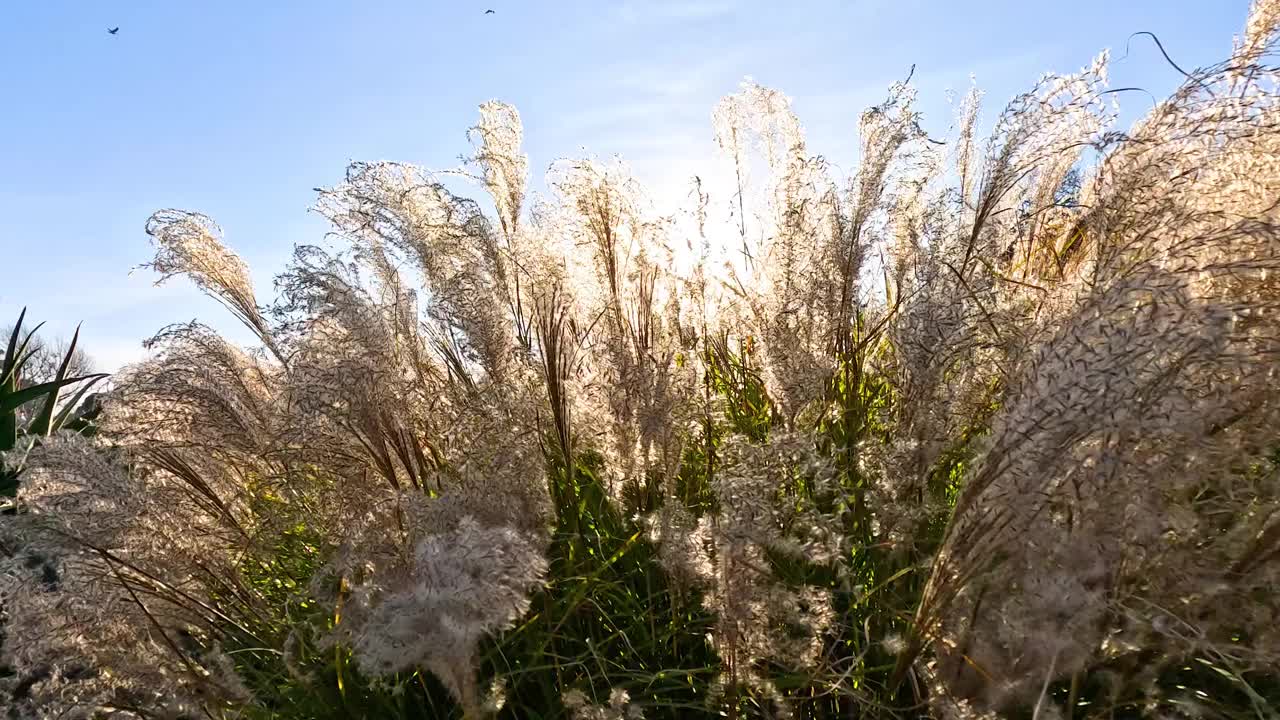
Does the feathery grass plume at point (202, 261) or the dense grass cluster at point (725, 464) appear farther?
the feathery grass plume at point (202, 261)

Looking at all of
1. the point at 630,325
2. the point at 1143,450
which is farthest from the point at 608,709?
the point at 630,325

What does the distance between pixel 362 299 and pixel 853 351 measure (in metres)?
1.45

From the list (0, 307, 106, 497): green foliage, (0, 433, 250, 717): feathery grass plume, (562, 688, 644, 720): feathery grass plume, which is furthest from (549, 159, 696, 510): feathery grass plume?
(0, 307, 106, 497): green foliage

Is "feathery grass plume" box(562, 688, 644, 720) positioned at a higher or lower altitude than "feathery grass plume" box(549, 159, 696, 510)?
lower

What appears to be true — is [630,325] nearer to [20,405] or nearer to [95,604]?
[95,604]

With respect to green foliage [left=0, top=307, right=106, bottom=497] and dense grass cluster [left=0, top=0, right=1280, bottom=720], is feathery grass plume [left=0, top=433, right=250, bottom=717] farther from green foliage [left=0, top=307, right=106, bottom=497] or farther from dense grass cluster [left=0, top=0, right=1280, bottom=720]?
green foliage [left=0, top=307, right=106, bottom=497]

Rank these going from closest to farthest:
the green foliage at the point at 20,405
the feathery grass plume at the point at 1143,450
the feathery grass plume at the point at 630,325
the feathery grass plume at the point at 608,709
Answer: the feathery grass plume at the point at 1143,450 → the feathery grass plume at the point at 608,709 → the feathery grass plume at the point at 630,325 → the green foliage at the point at 20,405

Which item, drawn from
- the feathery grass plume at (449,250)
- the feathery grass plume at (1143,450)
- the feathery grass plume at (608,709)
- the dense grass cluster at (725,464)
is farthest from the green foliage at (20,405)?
the feathery grass plume at (1143,450)

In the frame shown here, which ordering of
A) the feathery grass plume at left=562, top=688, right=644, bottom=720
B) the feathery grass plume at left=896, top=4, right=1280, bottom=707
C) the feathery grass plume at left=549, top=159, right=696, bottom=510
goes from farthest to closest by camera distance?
1. the feathery grass plume at left=549, top=159, right=696, bottom=510
2. the feathery grass plume at left=562, top=688, right=644, bottom=720
3. the feathery grass plume at left=896, top=4, right=1280, bottom=707

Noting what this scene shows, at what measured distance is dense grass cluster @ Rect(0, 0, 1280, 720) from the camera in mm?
1655

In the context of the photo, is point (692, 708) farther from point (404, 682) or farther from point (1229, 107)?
point (1229, 107)

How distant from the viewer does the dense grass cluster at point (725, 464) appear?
1.66m

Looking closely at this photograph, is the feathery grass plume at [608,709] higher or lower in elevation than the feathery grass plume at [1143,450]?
lower

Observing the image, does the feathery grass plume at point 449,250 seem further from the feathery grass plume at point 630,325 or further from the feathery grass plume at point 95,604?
the feathery grass plume at point 95,604
